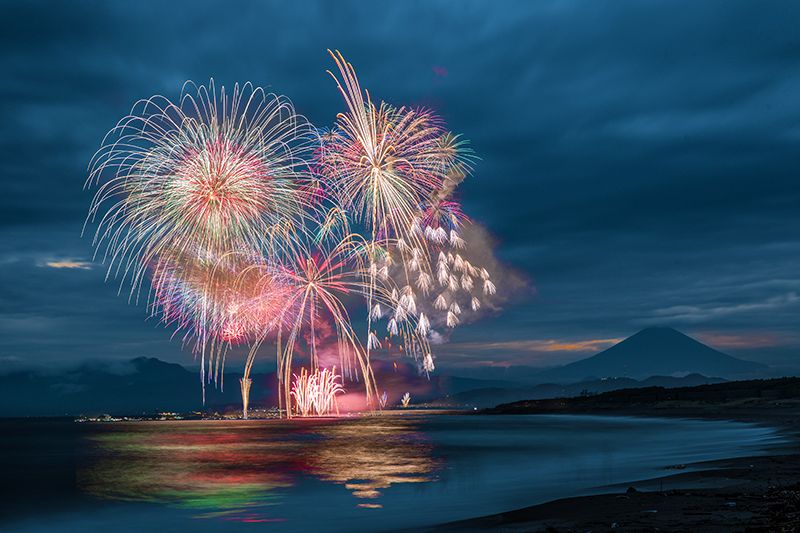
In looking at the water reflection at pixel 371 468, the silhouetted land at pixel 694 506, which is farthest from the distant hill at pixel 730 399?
the silhouetted land at pixel 694 506

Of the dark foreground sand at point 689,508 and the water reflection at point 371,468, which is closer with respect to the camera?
the dark foreground sand at point 689,508

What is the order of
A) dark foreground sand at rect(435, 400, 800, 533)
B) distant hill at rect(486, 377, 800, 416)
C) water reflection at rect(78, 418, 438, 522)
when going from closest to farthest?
dark foreground sand at rect(435, 400, 800, 533)
water reflection at rect(78, 418, 438, 522)
distant hill at rect(486, 377, 800, 416)

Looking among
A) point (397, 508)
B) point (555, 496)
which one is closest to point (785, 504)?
point (555, 496)

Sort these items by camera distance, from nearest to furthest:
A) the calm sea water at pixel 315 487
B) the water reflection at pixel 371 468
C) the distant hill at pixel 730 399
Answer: the calm sea water at pixel 315 487 < the water reflection at pixel 371 468 < the distant hill at pixel 730 399

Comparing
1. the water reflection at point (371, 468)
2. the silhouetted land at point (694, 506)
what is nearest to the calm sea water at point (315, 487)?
the water reflection at point (371, 468)

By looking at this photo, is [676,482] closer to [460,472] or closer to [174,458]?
[460,472]

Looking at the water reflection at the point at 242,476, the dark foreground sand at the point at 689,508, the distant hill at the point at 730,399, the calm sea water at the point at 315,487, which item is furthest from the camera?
the distant hill at the point at 730,399

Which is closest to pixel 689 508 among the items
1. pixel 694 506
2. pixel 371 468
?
pixel 694 506

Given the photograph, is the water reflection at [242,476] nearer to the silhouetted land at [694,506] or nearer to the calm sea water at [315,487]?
the calm sea water at [315,487]

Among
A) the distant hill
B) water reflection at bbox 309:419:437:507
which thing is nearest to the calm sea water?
water reflection at bbox 309:419:437:507

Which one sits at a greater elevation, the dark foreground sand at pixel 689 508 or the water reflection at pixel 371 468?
the dark foreground sand at pixel 689 508

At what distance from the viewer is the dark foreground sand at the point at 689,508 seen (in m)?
17.2

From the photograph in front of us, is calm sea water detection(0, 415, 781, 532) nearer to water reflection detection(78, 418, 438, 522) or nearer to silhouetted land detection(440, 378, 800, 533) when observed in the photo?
water reflection detection(78, 418, 438, 522)

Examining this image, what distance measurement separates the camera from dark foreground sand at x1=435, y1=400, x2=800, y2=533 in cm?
1719
